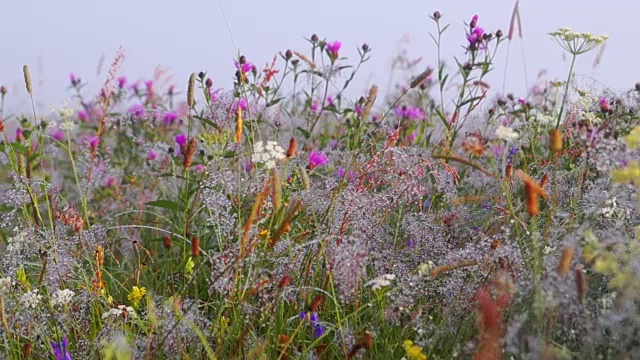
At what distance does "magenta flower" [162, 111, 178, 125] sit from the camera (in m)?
4.67

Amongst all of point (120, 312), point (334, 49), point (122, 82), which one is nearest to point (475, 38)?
point (334, 49)

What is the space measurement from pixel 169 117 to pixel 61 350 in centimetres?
259

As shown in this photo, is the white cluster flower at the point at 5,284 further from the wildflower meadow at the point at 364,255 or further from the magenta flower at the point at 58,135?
the magenta flower at the point at 58,135

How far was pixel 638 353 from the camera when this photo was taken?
69.6 inches

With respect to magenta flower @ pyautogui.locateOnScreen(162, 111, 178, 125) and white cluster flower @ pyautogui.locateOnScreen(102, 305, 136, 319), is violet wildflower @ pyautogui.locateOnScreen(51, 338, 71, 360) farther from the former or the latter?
magenta flower @ pyautogui.locateOnScreen(162, 111, 178, 125)

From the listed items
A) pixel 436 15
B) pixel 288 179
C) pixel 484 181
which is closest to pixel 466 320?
pixel 288 179

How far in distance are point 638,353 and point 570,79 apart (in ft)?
4.67

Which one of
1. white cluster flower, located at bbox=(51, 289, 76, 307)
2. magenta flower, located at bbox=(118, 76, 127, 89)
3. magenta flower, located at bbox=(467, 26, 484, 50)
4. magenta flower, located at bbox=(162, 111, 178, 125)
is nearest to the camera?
white cluster flower, located at bbox=(51, 289, 76, 307)

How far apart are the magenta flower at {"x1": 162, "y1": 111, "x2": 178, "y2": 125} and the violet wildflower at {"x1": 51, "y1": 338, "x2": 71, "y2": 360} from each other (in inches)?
97.7

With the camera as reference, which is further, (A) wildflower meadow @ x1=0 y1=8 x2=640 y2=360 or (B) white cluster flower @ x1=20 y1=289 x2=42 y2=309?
(B) white cluster flower @ x1=20 y1=289 x2=42 y2=309

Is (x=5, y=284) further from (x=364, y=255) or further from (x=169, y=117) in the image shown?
(x=169, y=117)

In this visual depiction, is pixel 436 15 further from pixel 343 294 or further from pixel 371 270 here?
pixel 343 294

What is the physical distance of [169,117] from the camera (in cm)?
468

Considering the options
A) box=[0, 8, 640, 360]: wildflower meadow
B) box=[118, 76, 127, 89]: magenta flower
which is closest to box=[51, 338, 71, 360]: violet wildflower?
box=[0, 8, 640, 360]: wildflower meadow
